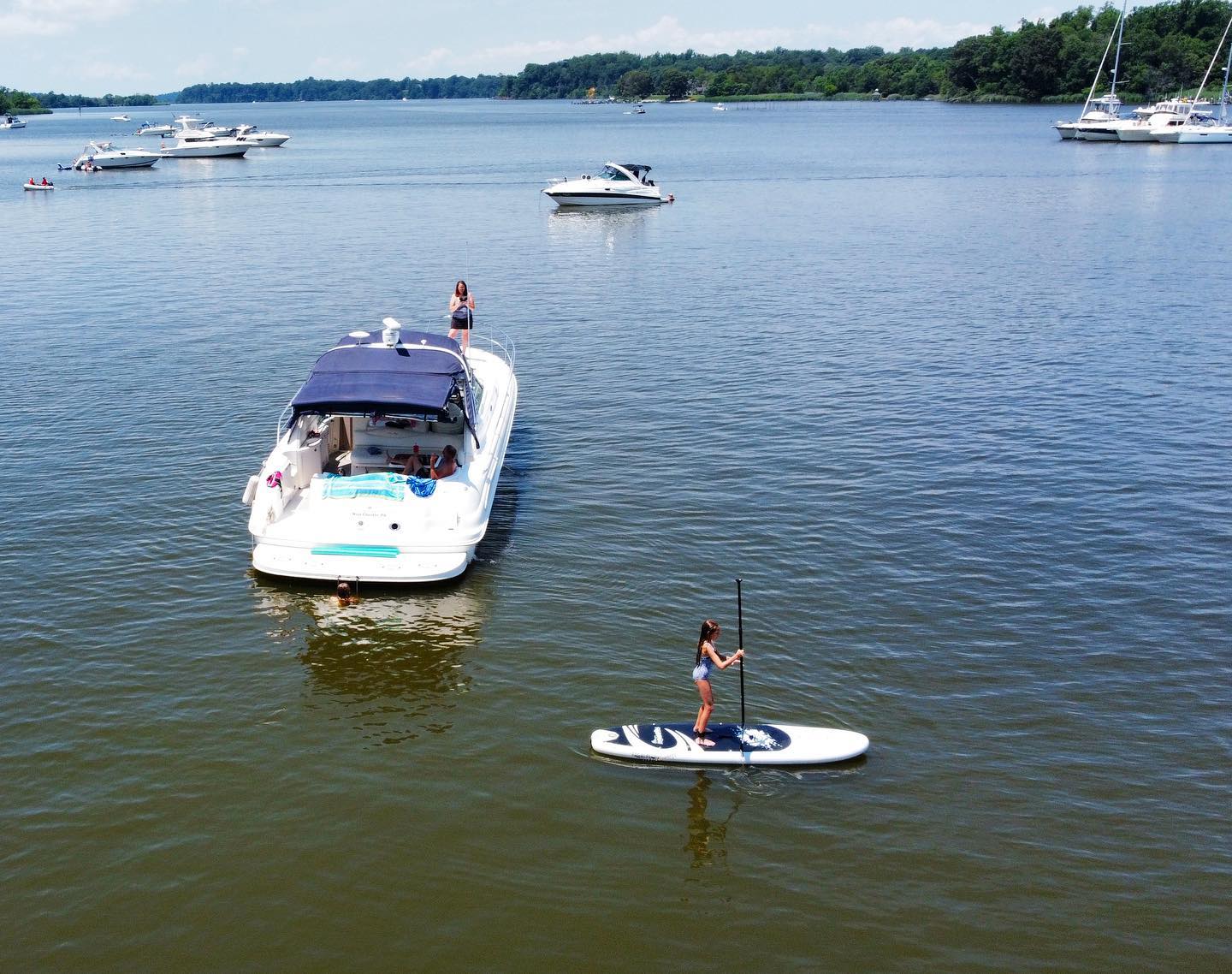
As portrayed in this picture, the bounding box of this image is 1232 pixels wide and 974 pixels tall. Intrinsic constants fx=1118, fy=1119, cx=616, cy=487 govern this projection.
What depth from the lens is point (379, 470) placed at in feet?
71.9

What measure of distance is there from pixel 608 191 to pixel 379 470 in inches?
2187

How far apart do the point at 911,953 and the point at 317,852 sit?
22.5ft

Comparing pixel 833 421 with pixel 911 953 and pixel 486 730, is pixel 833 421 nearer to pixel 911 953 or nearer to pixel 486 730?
pixel 486 730

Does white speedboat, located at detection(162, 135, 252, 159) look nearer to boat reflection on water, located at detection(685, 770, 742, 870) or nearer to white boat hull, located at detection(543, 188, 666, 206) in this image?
white boat hull, located at detection(543, 188, 666, 206)

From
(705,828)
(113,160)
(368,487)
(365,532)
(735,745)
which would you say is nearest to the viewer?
(705,828)

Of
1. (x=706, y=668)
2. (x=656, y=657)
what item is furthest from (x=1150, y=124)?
(x=706, y=668)

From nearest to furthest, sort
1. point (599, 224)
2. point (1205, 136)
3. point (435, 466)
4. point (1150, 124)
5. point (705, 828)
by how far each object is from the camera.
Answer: point (705, 828)
point (435, 466)
point (599, 224)
point (1205, 136)
point (1150, 124)

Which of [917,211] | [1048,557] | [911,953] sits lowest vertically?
[911,953]

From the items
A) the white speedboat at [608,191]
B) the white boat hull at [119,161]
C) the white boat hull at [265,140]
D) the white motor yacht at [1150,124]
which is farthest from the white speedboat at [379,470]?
the white boat hull at [265,140]

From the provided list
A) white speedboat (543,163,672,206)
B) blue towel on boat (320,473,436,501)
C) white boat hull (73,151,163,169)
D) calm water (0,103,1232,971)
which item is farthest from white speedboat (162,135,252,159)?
blue towel on boat (320,473,436,501)

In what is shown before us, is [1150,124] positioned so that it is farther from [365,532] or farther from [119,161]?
[365,532]

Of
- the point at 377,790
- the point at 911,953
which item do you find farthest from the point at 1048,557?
the point at 377,790

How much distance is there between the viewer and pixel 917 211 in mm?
70062

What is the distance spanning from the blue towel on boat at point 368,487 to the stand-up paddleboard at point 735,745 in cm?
662
